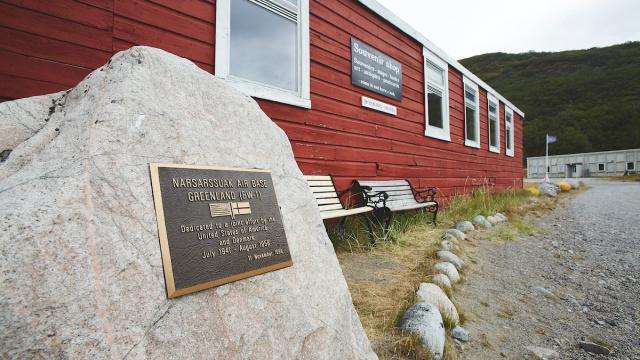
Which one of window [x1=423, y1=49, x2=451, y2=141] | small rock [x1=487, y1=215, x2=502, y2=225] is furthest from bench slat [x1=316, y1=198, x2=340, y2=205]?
window [x1=423, y1=49, x2=451, y2=141]

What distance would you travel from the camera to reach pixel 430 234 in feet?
13.1

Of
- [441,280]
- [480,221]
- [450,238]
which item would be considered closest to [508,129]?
[480,221]

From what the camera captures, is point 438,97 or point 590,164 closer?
point 438,97

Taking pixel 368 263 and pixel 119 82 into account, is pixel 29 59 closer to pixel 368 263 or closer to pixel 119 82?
pixel 119 82

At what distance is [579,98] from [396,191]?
5425 cm

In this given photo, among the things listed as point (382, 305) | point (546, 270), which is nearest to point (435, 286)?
point (382, 305)

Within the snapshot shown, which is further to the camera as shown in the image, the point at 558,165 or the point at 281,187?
the point at 558,165

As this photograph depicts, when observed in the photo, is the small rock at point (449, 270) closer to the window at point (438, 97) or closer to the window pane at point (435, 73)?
the window at point (438, 97)

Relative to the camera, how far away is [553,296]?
2.40m

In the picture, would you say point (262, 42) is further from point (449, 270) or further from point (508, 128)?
point (508, 128)

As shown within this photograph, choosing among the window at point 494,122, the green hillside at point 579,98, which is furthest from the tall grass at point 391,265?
the green hillside at point 579,98

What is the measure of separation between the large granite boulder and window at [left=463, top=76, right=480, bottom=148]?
7.26 m

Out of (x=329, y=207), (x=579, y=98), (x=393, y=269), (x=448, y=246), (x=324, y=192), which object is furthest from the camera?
(x=579, y=98)

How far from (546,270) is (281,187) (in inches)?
115
